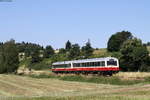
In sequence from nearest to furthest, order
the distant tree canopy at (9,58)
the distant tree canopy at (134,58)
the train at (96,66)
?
the train at (96,66) < the distant tree canopy at (134,58) < the distant tree canopy at (9,58)

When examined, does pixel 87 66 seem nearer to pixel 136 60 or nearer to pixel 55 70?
pixel 136 60

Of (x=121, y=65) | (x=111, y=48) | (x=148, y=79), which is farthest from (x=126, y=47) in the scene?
(x=111, y=48)

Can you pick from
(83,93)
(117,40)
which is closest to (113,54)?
(117,40)

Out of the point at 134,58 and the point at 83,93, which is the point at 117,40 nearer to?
the point at 134,58

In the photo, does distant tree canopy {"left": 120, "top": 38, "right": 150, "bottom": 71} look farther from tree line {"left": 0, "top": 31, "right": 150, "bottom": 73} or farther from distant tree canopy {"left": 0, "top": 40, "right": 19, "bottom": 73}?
distant tree canopy {"left": 0, "top": 40, "right": 19, "bottom": 73}

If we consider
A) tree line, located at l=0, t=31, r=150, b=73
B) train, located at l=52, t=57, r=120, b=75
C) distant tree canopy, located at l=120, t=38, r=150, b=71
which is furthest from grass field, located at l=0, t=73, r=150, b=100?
distant tree canopy, located at l=120, t=38, r=150, b=71

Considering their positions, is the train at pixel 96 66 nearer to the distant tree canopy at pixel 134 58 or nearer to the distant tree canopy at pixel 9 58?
the distant tree canopy at pixel 134 58

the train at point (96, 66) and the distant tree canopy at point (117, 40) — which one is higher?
the distant tree canopy at point (117, 40)

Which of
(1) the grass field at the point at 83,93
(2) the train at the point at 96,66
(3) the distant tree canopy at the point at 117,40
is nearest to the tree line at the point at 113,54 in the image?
(3) the distant tree canopy at the point at 117,40

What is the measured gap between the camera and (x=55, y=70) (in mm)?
81438

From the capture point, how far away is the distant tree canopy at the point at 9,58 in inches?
3858

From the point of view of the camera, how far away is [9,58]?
9788cm

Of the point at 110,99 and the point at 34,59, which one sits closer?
the point at 110,99

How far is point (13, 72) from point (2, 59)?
5.35 metres
